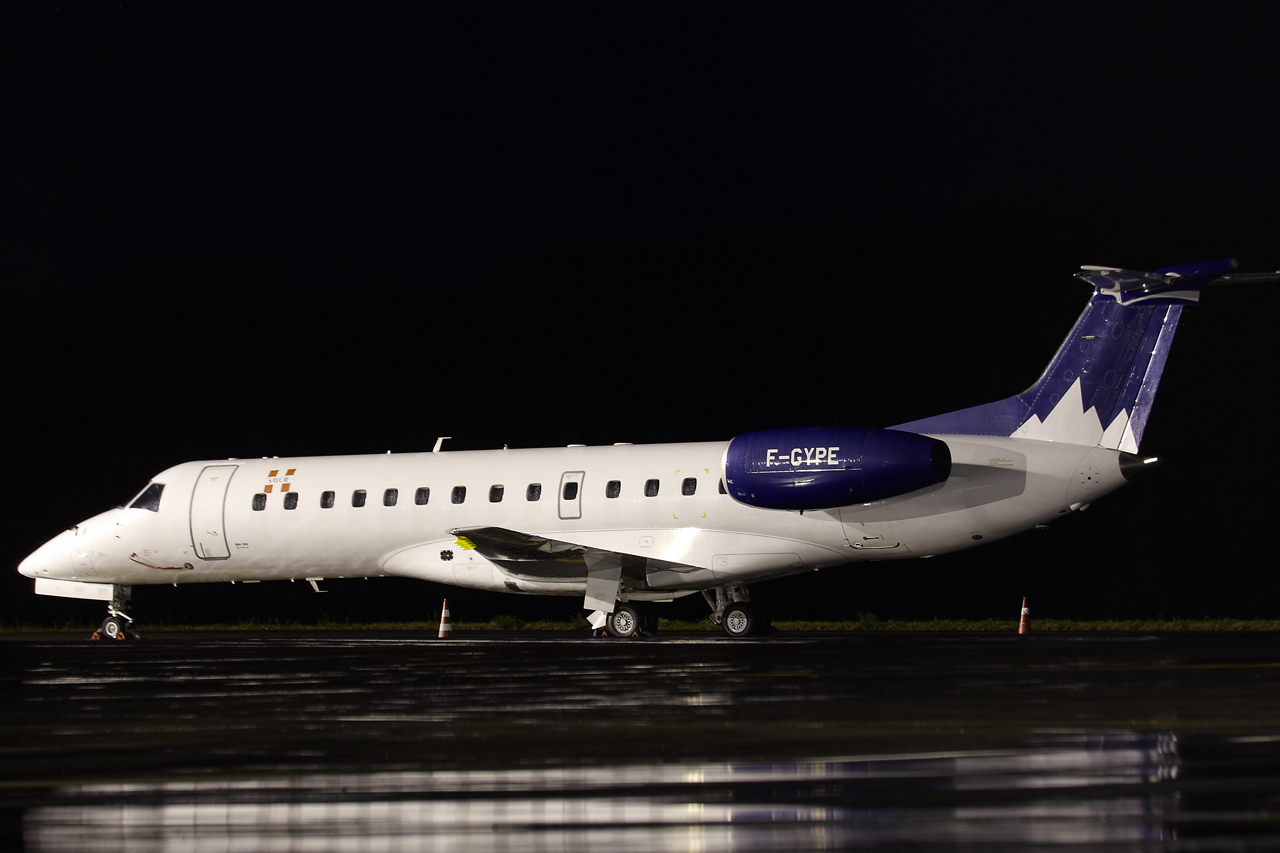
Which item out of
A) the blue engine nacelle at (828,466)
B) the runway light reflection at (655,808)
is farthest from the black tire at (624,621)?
the runway light reflection at (655,808)

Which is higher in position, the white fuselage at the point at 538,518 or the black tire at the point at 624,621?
the white fuselage at the point at 538,518

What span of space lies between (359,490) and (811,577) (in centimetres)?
1737

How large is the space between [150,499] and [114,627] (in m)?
2.50

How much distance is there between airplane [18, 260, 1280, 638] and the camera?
2033 cm

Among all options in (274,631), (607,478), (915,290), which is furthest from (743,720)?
(915,290)

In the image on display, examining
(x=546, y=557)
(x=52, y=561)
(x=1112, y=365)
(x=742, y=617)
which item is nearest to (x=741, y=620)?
(x=742, y=617)

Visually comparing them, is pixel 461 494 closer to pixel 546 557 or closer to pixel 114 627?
pixel 546 557

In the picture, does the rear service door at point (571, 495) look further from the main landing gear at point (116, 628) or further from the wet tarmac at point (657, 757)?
the main landing gear at point (116, 628)

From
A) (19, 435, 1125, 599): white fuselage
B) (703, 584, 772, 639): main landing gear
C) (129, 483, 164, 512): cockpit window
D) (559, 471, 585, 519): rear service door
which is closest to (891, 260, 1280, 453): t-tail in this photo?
(19, 435, 1125, 599): white fuselage

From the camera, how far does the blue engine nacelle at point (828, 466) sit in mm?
20062

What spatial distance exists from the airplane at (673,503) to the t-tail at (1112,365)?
0.08 feet

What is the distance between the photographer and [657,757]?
7820 mm

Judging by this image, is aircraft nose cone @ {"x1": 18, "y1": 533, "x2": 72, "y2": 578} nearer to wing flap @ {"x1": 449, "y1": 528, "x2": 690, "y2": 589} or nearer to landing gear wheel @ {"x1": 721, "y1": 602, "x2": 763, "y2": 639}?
wing flap @ {"x1": 449, "y1": 528, "x2": 690, "y2": 589}

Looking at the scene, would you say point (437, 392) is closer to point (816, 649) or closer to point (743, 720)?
point (816, 649)
